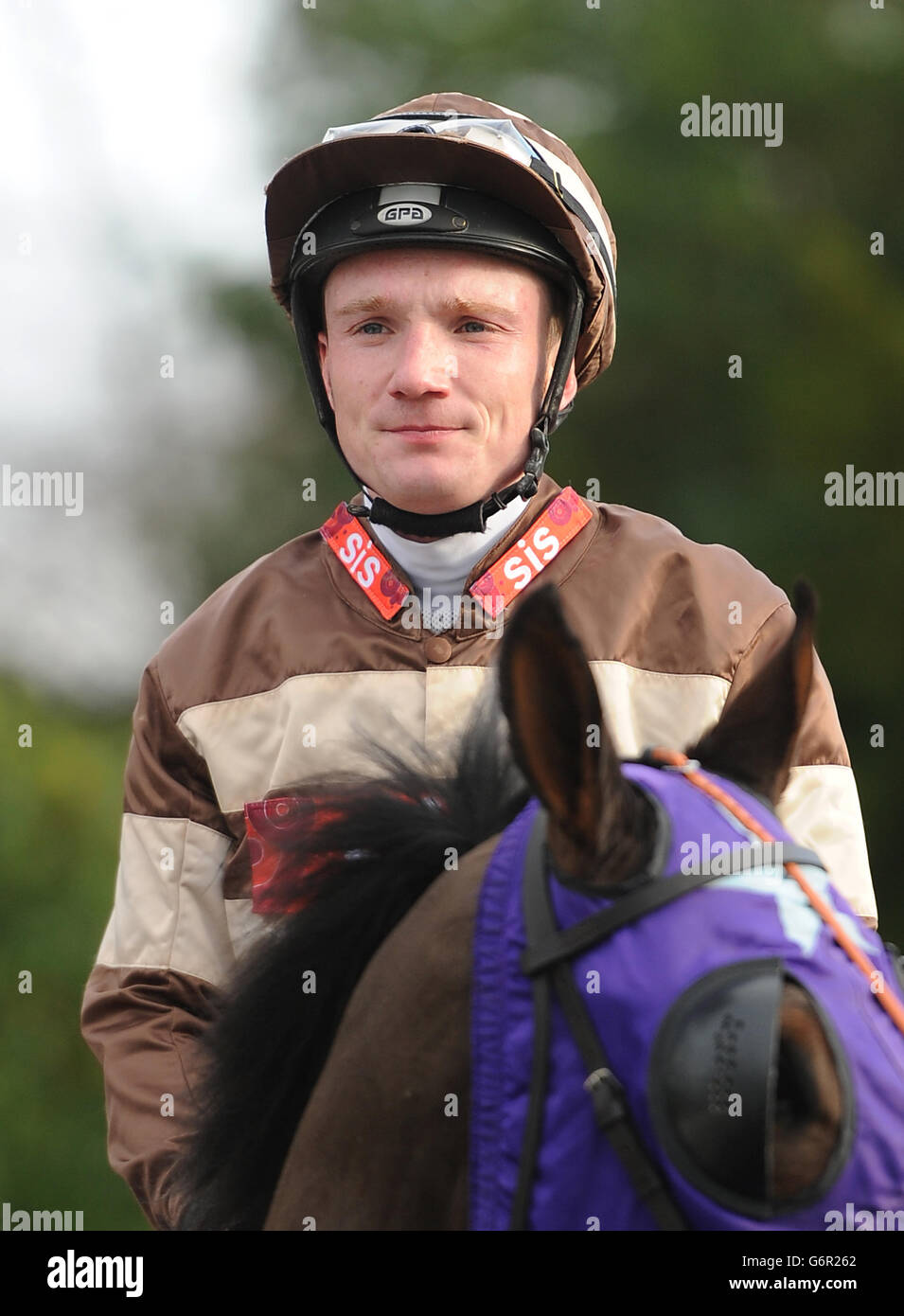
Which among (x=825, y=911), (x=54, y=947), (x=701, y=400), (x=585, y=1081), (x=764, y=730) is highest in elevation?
(x=701, y=400)

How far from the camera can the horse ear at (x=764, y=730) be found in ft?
3.61

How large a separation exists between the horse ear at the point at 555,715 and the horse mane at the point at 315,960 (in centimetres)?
22

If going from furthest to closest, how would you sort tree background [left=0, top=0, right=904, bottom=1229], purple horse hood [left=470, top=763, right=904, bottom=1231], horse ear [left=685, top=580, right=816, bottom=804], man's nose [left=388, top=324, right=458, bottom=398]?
tree background [left=0, top=0, right=904, bottom=1229] → man's nose [left=388, top=324, right=458, bottom=398] → horse ear [left=685, top=580, right=816, bottom=804] → purple horse hood [left=470, top=763, right=904, bottom=1231]

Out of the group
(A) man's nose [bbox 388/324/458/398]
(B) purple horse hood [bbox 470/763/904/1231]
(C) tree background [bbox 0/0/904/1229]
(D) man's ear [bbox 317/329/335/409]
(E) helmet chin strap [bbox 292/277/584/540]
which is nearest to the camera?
(B) purple horse hood [bbox 470/763/904/1231]

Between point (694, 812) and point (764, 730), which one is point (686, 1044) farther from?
point (764, 730)

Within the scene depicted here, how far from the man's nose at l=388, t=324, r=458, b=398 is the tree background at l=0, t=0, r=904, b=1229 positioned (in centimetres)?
279

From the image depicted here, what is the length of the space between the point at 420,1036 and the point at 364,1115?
7 cm

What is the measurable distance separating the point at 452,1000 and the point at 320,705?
816mm

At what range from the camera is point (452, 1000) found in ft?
3.36

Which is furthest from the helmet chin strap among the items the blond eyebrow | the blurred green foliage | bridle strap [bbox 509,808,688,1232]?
the blurred green foliage

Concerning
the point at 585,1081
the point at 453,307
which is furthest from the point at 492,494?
the point at 585,1081

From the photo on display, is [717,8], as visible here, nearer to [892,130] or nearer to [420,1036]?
[892,130]

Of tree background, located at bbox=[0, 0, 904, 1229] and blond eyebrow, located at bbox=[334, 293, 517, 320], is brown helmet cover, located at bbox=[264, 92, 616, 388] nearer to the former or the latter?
blond eyebrow, located at bbox=[334, 293, 517, 320]

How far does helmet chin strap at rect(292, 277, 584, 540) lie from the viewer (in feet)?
5.85
